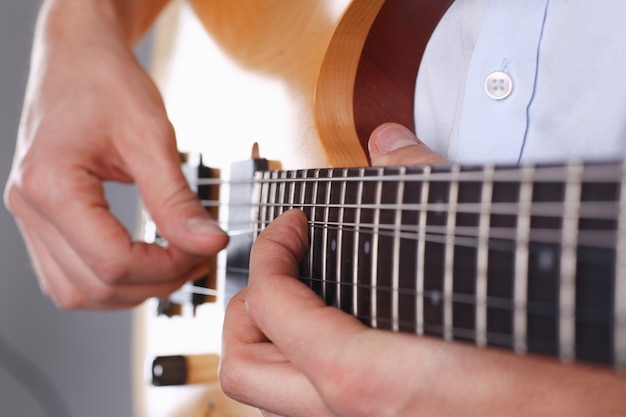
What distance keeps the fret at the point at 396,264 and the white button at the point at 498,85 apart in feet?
0.67

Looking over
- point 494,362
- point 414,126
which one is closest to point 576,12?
point 414,126

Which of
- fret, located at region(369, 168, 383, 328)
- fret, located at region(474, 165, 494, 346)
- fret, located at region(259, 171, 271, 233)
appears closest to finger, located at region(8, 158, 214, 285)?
fret, located at region(259, 171, 271, 233)

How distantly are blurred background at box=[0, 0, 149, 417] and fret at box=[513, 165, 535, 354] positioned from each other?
136 centimetres

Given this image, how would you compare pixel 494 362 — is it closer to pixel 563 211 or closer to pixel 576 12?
pixel 563 211

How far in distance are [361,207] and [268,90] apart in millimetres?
294

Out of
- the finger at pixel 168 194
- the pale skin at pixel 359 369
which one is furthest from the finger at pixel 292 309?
the finger at pixel 168 194

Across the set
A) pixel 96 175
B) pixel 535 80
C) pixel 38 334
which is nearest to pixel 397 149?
pixel 535 80

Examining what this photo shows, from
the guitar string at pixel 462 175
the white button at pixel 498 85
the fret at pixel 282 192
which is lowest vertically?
the fret at pixel 282 192

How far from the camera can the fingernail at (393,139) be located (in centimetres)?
61

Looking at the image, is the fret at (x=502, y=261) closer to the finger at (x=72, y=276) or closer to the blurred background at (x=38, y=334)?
the finger at (x=72, y=276)

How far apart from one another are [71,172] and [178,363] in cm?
26

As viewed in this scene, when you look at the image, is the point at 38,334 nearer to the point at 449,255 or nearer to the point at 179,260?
the point at 179,260

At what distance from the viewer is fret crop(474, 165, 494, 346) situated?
39 cm

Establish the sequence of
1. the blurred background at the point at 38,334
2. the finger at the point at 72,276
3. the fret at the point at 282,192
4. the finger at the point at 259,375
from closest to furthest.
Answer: the finger at the point at 259,375 → the fret at the point at 282,192 → the finger at the point at 72,276 → the blurred background at the point at 38,334
